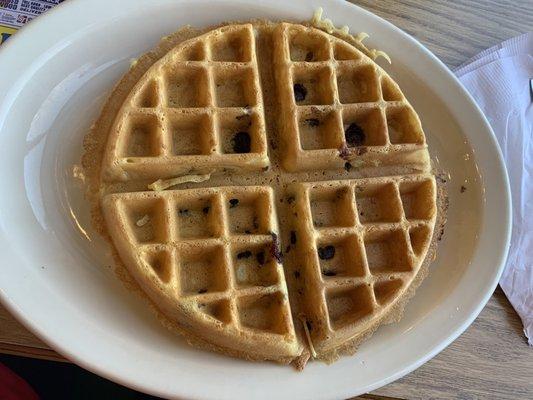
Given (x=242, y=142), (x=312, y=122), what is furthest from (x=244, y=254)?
(x=312, y=122)

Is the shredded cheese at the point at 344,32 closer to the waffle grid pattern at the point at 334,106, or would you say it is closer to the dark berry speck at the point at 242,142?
the waffle grid pattern at the point at 334,106

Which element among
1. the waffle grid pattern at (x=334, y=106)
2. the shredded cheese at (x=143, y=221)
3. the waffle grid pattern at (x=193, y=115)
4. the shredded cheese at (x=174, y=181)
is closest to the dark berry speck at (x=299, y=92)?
the waffle grid pattern at (x=334, y=106)

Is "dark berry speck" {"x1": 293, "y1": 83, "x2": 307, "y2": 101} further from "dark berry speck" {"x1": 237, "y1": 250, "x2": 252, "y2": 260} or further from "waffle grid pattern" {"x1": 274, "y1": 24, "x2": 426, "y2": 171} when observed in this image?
"dark berry speck" {"x1": 237, "y1": 250, "x2": 252, "y2": 260}

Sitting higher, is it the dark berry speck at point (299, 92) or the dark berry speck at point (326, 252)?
the dark berry speck at point (299, 92)

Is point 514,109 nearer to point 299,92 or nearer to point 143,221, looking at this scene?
point 299,92

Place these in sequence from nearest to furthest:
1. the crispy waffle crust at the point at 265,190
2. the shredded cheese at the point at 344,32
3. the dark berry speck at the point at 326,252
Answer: the crispy waffle crust at the point at 265,190 < the dark berry speck at the point at 326,252 < the shredded cheese at the point at 344,32

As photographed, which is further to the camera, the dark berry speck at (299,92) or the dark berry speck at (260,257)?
the dark berry speck at (299,92)

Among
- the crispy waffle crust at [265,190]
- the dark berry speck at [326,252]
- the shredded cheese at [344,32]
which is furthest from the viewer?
the shredded cheese at [344,32]

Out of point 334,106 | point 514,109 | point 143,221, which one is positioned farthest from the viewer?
point 514,109
